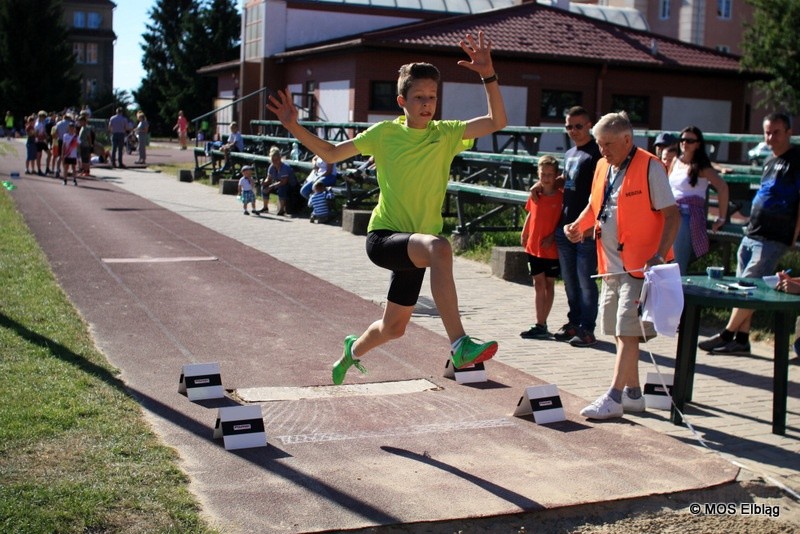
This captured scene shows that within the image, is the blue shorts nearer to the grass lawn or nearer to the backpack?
the grass lawn

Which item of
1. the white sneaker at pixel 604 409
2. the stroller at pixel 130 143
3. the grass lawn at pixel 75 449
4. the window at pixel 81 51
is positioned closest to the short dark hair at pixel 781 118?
the white sneaker at pixel 604 409

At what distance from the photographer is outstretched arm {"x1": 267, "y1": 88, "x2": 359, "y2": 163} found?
19.1 feet

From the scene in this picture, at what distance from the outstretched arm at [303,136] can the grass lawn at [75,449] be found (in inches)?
74.9

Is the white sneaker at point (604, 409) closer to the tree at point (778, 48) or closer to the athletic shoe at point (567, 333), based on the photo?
the athletic shoe at point (567, 333)

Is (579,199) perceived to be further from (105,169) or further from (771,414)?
(105,169)

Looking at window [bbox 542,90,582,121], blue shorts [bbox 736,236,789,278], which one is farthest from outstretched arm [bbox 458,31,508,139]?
window [bbox 542,90,582,121]

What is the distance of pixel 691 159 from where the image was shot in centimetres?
909

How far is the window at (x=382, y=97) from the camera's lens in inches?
1390

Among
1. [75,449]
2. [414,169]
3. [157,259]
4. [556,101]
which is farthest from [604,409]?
[556,101]

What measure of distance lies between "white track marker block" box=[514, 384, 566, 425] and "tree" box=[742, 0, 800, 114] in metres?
43.3

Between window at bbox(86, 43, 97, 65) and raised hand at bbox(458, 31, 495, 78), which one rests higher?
window at bbox(86, 43, 97, 65)

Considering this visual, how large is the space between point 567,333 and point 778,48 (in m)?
43.3

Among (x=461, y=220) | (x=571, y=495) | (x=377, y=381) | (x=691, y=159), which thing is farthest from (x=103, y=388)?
(x=461, y=220)

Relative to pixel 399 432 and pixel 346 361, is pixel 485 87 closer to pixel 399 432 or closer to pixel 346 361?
pixel 346 361
